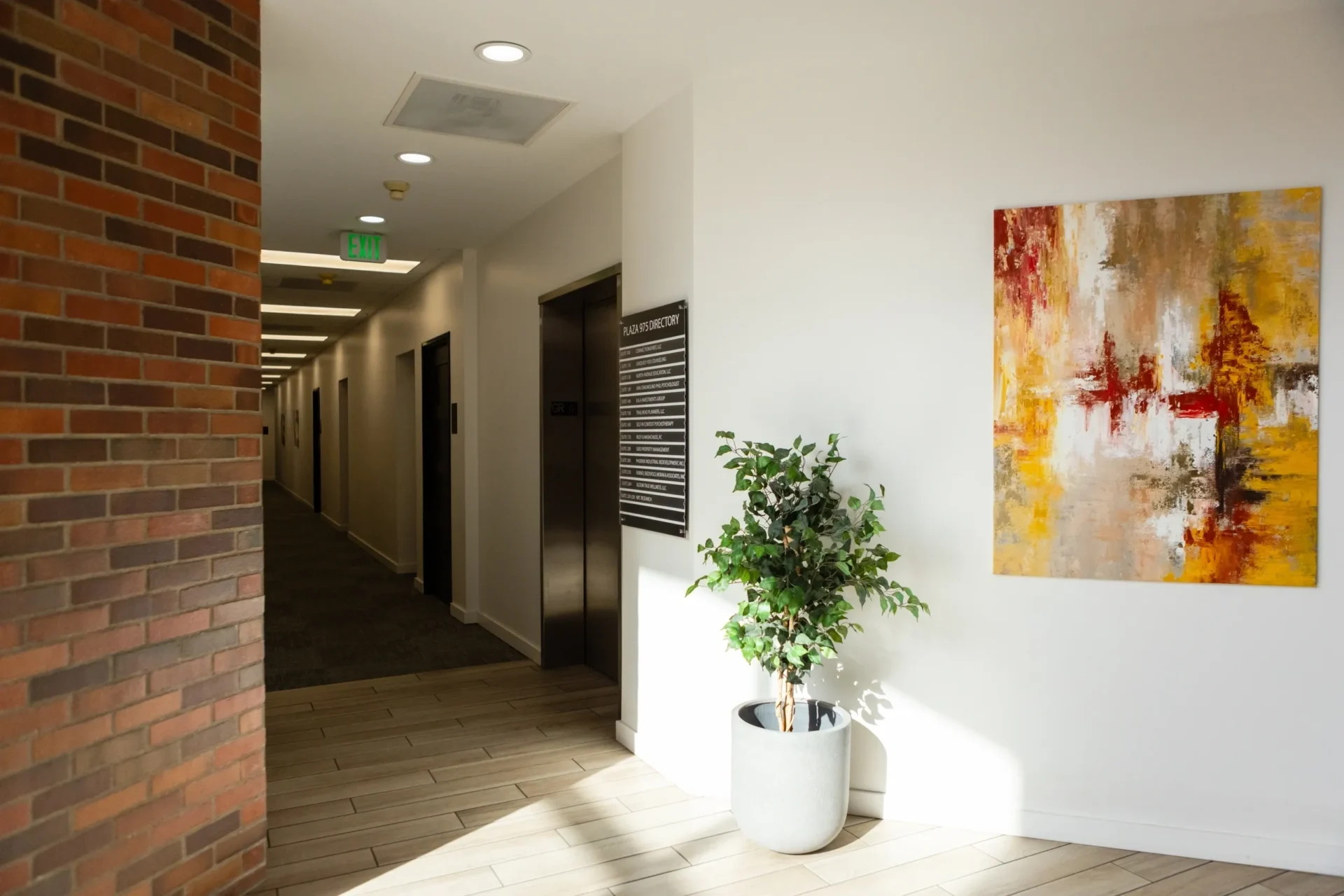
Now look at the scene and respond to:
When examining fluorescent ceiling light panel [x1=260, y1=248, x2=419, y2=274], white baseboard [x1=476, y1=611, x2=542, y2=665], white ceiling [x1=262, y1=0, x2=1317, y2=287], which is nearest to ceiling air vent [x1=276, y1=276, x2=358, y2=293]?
fluorescent ceiling light panel [x1=260, y1=248, x2=419, y2=274]

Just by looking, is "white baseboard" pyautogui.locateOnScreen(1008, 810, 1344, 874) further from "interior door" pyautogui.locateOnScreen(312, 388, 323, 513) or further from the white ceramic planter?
"interior door" pyautogui.locateOnScreen(312, 388, 323, 513)

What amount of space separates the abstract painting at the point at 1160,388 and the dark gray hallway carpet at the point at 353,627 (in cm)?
343

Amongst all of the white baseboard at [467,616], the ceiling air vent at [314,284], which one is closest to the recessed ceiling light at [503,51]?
the white baseboard at [467,616]

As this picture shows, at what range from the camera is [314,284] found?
24.6 feet

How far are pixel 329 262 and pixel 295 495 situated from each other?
1245 cm

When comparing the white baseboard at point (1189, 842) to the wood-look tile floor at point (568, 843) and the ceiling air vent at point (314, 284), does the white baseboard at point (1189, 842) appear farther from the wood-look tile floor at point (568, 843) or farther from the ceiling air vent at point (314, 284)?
the ceiling air vent at point (314, 284)

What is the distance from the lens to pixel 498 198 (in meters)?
4.81

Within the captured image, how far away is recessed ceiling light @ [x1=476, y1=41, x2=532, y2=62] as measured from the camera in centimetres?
293

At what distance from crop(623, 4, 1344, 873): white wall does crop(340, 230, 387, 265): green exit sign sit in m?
2.90

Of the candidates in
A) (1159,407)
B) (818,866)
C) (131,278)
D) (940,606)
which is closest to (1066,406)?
(1159,407)

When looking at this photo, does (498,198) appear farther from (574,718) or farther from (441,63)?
(574,718)

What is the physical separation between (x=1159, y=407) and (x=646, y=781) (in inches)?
86.9

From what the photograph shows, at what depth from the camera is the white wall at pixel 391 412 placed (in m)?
6.16

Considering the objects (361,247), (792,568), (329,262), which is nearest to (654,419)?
(792,568)
